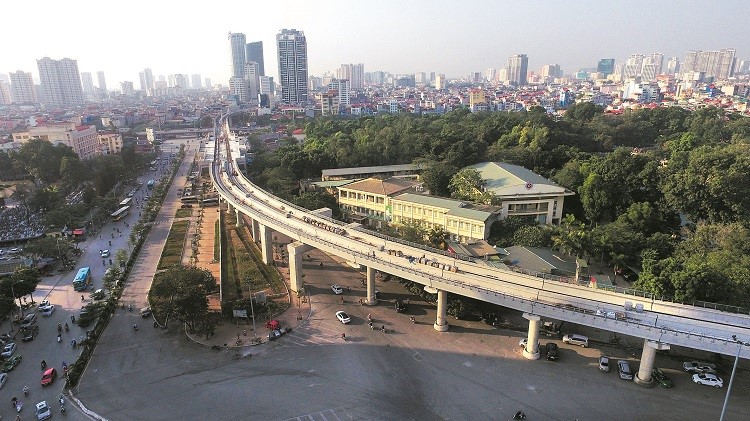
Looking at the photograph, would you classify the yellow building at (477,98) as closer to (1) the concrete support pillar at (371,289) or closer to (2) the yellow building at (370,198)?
(2) the yellow building at (370,198)

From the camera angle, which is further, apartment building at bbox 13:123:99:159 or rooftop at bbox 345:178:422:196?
apartment building at bbox 13:123:99:159

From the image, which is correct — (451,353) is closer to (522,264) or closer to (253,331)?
(522,264)

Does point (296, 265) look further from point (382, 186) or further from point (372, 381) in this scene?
point (382, 186)

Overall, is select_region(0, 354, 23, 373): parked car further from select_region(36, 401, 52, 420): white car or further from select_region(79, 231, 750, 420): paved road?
select_region(36, 401, 52, 420): white car

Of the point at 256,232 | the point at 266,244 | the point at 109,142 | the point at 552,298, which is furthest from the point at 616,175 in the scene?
the point at 109,142

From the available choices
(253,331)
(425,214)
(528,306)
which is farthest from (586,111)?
(253,331)

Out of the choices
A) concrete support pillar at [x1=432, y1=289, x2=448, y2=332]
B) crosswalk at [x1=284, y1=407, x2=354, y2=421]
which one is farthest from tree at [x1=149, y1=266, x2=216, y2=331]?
concrete support pillar at [x1=432, y1=289, x2=448, y2=332]

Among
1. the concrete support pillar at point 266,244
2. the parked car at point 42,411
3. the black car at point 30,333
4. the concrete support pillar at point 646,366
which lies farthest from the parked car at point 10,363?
the concrete support pillar at point 646,366
